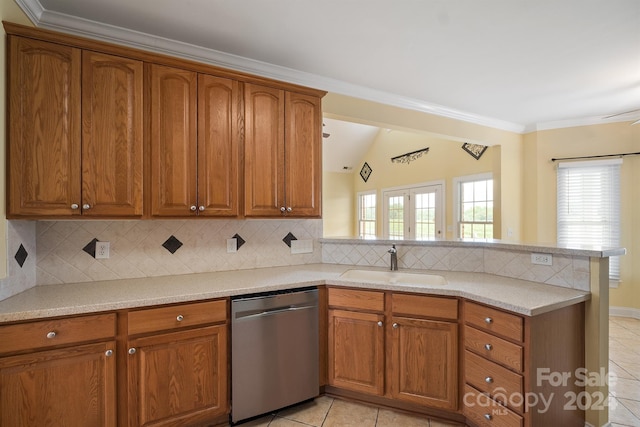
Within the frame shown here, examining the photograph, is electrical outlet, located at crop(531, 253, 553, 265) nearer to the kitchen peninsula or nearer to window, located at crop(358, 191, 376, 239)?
Result: the kitchen peninsula

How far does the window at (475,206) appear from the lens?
15.6 ft

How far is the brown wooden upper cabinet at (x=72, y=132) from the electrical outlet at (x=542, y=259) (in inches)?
105

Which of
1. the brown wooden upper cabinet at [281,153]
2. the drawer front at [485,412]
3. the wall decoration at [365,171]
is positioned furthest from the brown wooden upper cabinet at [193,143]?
the wall decoration at [365,171]

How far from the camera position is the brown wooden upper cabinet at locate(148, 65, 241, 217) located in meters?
1.96

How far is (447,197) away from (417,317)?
12.9 ft

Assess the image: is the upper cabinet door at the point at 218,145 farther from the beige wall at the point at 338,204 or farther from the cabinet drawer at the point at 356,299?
the beige wall at the point at 338,204

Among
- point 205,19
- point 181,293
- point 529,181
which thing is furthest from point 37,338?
point 529,181

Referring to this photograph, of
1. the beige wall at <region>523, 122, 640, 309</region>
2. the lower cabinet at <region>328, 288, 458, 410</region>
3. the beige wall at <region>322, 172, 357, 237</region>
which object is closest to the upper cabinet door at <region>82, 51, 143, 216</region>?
the lower cabinet at <region>328, 288, 458, 410</region>

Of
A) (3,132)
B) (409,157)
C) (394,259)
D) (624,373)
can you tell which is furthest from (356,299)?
(409,157)

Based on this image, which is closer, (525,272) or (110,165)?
(110,165)

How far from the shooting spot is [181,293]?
1784 mm

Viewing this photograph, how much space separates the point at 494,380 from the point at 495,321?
0.34m

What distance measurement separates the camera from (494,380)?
1.71 meters

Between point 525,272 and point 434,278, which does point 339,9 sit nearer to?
point 434,278
